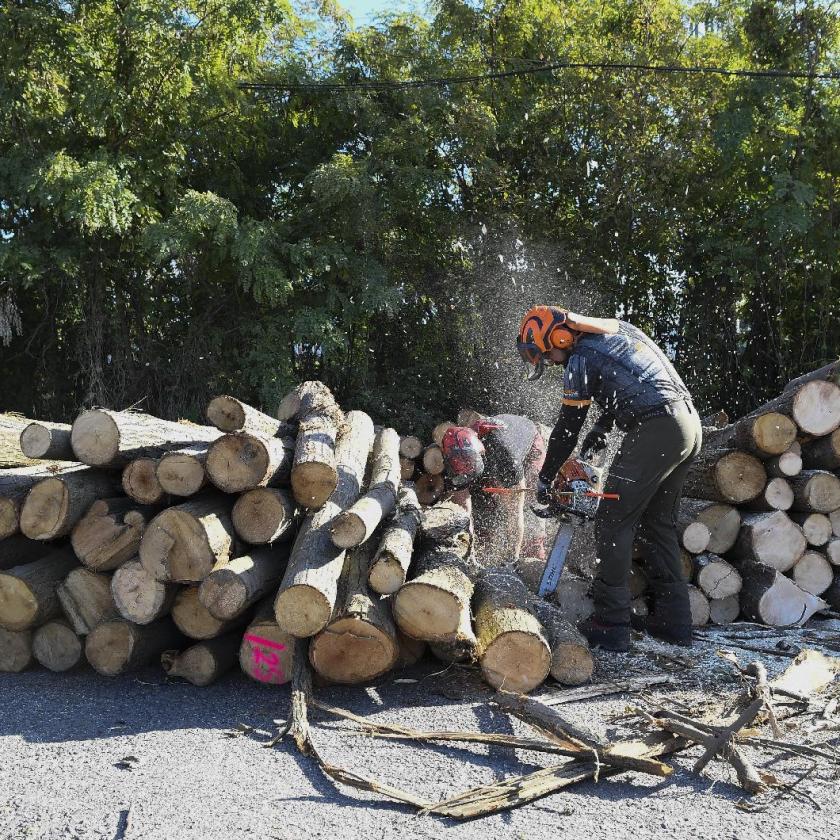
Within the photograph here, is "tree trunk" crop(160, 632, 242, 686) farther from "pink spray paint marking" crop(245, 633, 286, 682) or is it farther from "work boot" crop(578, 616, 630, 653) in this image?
"work boot" crop(578, 616, 630, 653)

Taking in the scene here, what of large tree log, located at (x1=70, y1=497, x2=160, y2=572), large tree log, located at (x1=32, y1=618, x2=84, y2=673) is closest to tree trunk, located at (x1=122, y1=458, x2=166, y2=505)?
large tree log, located at (x1=70, y1=497, x2=160, y2=572)

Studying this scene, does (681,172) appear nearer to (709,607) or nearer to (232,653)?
(709,607)

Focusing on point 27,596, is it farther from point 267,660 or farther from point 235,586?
point 267,660

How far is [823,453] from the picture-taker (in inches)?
207

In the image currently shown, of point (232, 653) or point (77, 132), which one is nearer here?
point (232, 653)

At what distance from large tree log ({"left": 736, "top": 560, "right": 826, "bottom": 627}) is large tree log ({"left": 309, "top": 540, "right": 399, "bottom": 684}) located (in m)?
2.65

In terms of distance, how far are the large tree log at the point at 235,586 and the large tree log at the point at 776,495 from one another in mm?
3229

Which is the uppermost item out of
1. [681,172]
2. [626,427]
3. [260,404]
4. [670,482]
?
[681,172]

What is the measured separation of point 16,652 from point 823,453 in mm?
4833

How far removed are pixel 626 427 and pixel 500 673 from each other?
153cm

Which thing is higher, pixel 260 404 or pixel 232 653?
pixel 260 404

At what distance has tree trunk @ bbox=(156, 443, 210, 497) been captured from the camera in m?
3.79

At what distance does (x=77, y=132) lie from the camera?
339 inches

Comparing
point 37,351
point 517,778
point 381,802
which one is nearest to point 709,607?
point 517,778
